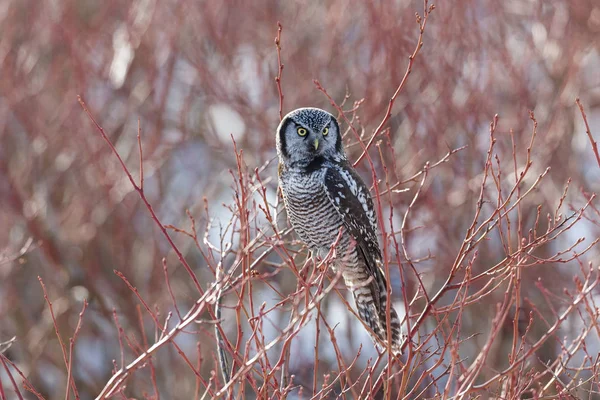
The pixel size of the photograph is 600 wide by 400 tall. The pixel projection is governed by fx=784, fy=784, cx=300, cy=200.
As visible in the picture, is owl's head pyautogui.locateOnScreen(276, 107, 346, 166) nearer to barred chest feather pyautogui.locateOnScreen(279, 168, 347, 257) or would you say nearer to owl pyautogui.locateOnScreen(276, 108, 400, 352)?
owl pyautogui.locateOnScreen(276, 108, 400, 352)

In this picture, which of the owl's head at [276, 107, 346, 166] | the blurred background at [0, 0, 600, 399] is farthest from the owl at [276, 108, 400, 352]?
the blurred background at [0, 0, 600, 399]

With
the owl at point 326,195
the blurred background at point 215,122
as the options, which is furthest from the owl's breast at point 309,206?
the blurred background at point 215,122

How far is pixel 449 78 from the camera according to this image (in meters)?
9.62

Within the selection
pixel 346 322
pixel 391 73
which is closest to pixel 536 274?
pixel 346 322

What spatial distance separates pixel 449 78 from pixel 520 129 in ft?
3.51

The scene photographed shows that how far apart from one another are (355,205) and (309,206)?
1.07 ft

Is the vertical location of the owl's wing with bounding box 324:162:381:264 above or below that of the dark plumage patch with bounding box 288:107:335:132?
below

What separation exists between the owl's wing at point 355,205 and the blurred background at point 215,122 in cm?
311

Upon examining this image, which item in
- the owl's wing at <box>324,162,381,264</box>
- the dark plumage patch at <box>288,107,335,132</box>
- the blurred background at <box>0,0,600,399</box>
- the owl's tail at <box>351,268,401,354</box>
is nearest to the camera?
the dark plumage patch at <box>288,107,335,132</box>

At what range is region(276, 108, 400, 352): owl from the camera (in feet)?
17.9

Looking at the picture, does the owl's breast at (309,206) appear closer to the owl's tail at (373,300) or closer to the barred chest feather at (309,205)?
the barred chest feather at (309,205)

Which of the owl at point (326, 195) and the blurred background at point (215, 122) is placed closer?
the owl at point (326, 195)

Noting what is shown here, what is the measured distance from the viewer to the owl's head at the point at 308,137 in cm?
538

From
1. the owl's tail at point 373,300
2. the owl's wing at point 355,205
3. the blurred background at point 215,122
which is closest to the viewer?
the owl's wing at point 355,205
